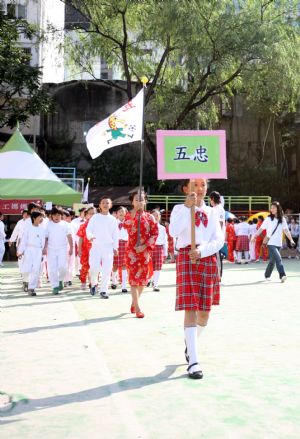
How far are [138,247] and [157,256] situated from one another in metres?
3.98

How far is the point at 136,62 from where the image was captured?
90.5 feet

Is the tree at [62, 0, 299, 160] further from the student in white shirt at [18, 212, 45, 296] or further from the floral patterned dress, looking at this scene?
the floral patterned dress

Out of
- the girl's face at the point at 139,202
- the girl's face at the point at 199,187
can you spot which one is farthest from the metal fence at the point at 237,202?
the girl's face at the point at 199,187

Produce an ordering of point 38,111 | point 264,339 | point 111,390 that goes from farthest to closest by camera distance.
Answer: point 38,111 < point 264,339 < point 111,390

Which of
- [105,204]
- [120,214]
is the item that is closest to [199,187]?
[105,204]

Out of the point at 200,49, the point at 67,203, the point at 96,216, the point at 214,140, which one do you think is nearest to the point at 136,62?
the point at 200,49

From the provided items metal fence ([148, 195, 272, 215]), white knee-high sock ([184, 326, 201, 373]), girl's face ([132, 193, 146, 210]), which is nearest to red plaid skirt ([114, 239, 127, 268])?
girl's face ([132, 193, 146, 210])

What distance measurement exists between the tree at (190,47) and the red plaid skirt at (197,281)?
1995 cm

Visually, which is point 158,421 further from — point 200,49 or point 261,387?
point 200,49

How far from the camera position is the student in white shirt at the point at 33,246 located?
11875 mm

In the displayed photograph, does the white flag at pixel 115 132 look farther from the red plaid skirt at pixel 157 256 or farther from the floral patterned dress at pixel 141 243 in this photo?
the red plaid skirt at pixel 157 256

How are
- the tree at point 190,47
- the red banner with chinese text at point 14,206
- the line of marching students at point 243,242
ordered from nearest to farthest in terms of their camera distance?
1. the red banner with chinese text at point 14,206
2. the line of marching students at point 243,242
3. the tree at point 190,47

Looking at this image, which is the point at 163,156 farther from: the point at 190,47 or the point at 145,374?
the point at 190,47

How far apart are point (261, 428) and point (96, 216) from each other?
24.9ft
